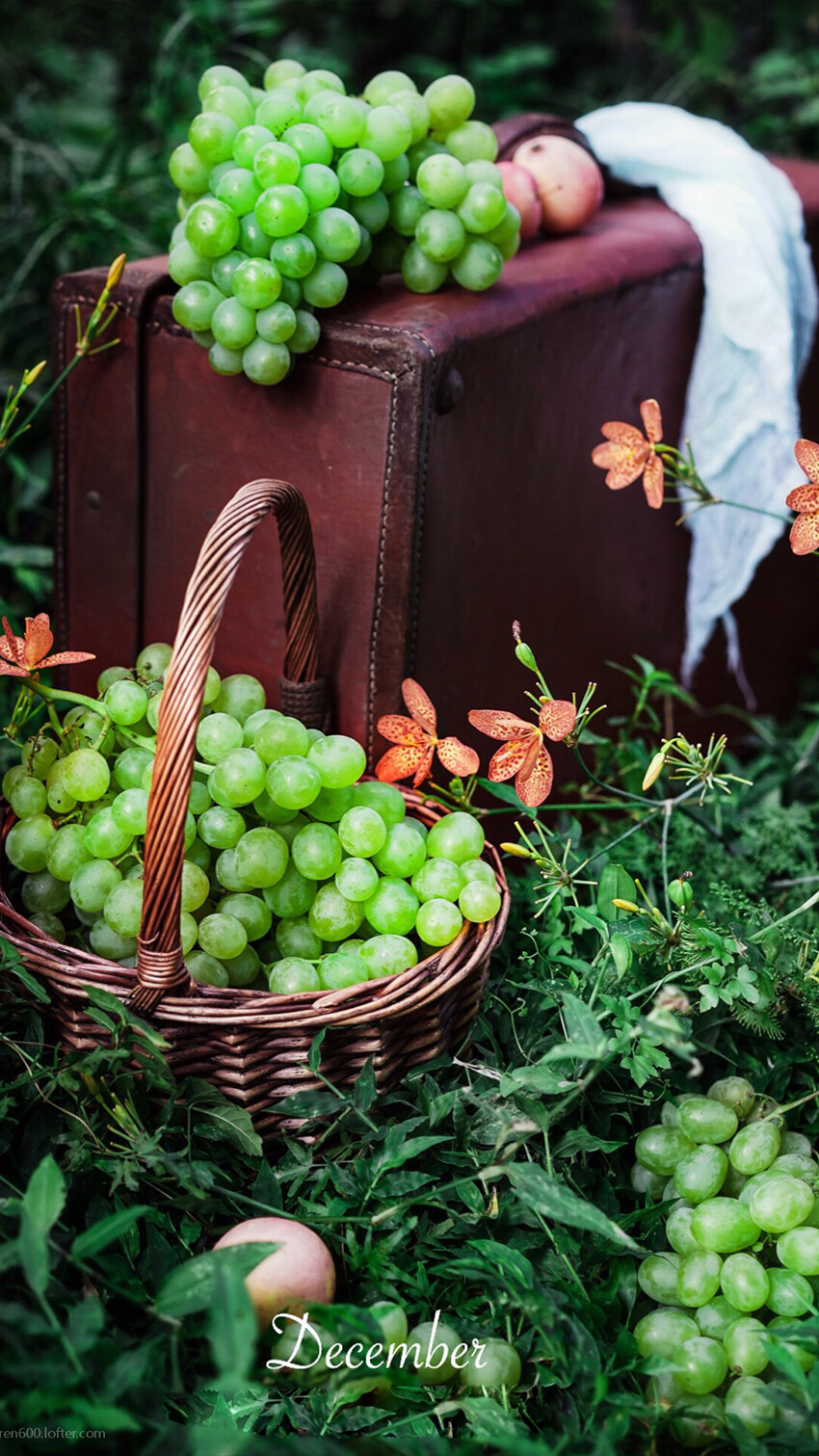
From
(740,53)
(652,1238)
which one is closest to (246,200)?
(652,1238)

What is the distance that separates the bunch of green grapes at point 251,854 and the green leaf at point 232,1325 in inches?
12.3

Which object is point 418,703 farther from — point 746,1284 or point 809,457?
point 746,1284

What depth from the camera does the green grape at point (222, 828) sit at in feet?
3.22

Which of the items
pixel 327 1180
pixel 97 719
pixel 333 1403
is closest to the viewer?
pixel 333 1403

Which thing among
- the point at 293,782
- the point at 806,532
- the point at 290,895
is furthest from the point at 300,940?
the point at 806,532

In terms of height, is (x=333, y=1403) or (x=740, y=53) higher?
(x=740, y=53)

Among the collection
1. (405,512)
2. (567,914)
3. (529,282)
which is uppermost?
(529,282)

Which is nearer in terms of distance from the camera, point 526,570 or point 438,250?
point 438,250

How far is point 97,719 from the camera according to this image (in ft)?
3.51

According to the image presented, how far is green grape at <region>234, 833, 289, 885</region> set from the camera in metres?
0.97

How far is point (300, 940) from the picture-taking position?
3.31ft

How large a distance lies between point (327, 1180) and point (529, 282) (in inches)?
38.3

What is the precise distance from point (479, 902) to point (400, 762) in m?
0.15

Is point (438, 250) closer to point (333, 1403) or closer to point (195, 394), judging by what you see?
point (195, 394)
